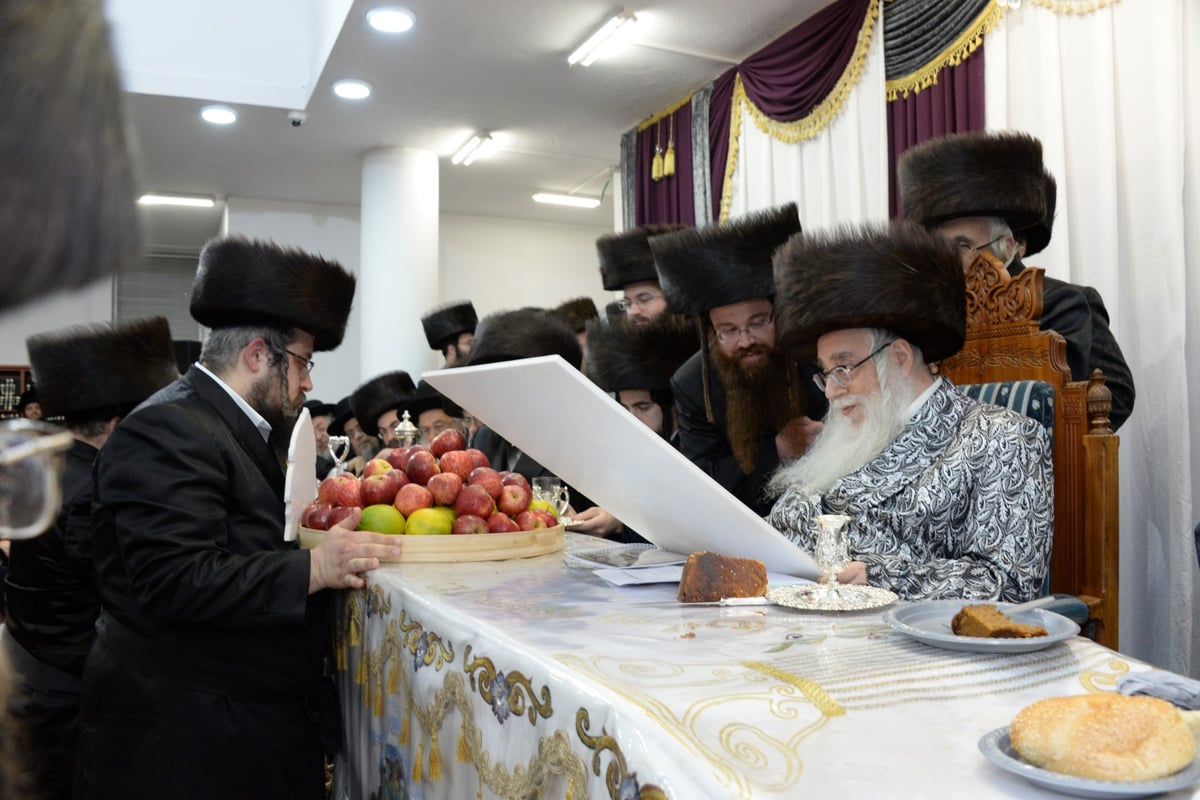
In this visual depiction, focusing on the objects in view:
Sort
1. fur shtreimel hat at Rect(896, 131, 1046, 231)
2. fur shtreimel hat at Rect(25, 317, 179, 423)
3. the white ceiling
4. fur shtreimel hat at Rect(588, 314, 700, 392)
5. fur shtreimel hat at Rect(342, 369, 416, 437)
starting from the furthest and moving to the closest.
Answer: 1. fur shtreimel hat at Rect(342, 369, 416, 437)
2. the white ceiling
3. fur shtreimel hat at Rect(588, 314, 700, 392)
4. fur shtreimel hat at Rect(25, 317, 179, 423)
5. fur shtreimel hat at Rect(896, 131, 1046, 231)

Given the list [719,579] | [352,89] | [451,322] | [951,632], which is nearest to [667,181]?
→ [451,322]

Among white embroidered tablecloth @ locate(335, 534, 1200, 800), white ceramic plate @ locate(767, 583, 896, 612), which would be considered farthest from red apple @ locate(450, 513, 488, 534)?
white ceramic plate @ locate(767, 583, 896, 612)

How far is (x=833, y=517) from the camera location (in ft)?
5.30

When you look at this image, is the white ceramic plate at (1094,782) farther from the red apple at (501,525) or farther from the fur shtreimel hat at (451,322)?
the fur shtreimel hat at (451,322)

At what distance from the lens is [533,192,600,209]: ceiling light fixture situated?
10.4 metres

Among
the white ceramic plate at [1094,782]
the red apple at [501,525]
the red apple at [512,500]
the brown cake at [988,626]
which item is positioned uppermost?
the red apple at [512,500]

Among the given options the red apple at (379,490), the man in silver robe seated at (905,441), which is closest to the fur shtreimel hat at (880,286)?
the man in silver robe seated at (905,441)

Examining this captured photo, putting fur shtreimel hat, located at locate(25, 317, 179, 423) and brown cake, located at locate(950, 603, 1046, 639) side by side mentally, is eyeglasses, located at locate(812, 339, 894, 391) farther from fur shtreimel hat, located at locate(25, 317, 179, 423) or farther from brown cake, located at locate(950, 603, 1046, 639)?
fur shtreimel hat, located at locate(25, 317, 179, 423)

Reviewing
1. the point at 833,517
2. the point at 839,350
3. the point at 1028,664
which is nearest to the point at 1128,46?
the point at 839,350

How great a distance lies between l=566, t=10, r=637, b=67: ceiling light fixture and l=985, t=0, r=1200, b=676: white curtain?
2391 mm

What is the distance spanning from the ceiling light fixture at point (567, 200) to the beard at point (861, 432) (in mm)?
8267

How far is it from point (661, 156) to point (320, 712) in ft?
19.4

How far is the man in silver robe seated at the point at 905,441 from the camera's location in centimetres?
203

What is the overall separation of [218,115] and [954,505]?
7.17 meters
